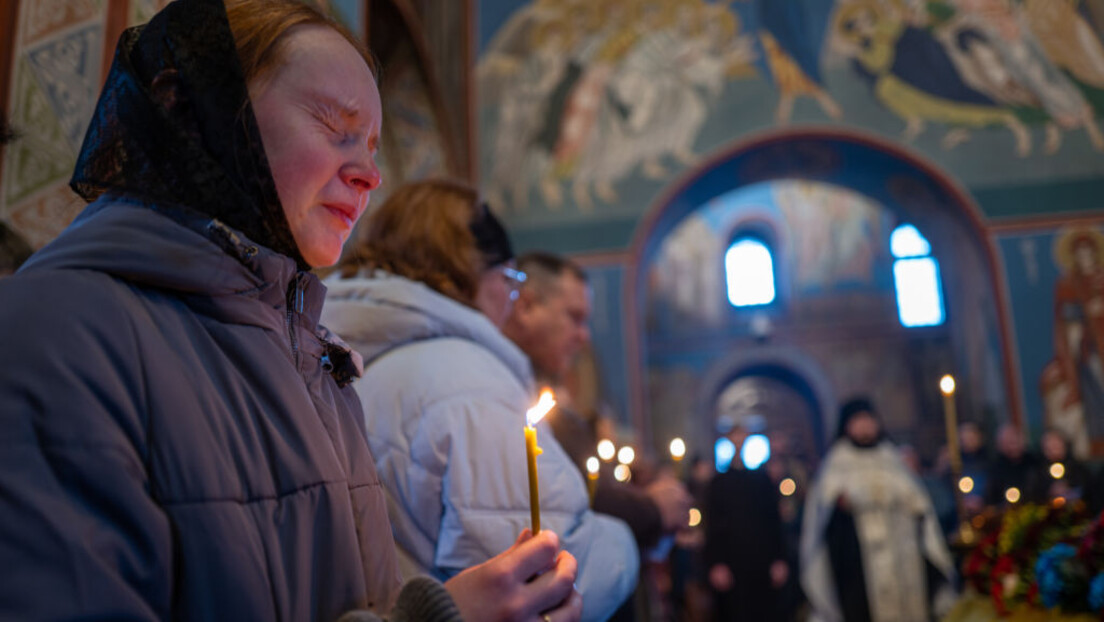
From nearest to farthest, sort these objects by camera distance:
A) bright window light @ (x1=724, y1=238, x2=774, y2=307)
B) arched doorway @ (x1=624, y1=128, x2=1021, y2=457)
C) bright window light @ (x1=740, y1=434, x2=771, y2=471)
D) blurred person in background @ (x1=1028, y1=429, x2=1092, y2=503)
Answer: blurred person in background @ (x1=1028, y1=429, x2=1092, y2=503)
arched doorway @ (x1=624, y1=128, x2=1021, y2=457)
bright window light @ (x1=724, y1=238, x2=774, y2=307)
bright window light @ (x1=740, y1=434, x2=771, y2=471)

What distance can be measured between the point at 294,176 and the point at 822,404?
56.7 ft

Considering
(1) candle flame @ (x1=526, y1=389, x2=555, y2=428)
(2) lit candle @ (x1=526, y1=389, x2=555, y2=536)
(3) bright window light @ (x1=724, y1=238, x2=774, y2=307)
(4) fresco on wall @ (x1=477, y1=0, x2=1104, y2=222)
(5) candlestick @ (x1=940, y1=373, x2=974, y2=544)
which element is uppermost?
(4) fresco on wall @ (x1=477, y1=0, x2=1104, y2=222)

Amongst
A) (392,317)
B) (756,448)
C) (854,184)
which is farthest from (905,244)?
(392,317)

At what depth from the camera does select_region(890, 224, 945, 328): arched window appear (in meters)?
17.1

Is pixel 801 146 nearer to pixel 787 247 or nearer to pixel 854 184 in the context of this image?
pixel 854 184

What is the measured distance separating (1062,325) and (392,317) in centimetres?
901

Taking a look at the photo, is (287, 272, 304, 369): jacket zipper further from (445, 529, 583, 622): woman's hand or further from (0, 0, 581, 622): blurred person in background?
(445, 529, 583, 622): woman's hand

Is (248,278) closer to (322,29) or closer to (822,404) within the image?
(322,29)

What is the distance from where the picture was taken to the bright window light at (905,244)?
1733 centimetres

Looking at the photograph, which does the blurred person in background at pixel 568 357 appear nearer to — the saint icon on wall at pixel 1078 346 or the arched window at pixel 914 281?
the saint icon on wall at pixel 1078 346

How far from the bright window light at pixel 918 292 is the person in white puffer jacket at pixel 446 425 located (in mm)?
16899

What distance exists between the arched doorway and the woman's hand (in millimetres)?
8128

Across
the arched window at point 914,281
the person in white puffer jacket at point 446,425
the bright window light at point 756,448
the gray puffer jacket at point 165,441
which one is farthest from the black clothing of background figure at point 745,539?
the bright window light at point 756,448

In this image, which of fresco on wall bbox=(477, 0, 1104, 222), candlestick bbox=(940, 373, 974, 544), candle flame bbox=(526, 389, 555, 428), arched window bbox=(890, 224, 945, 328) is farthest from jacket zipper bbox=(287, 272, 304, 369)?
A: arched window bbox=(890, 224, 945, 328)
